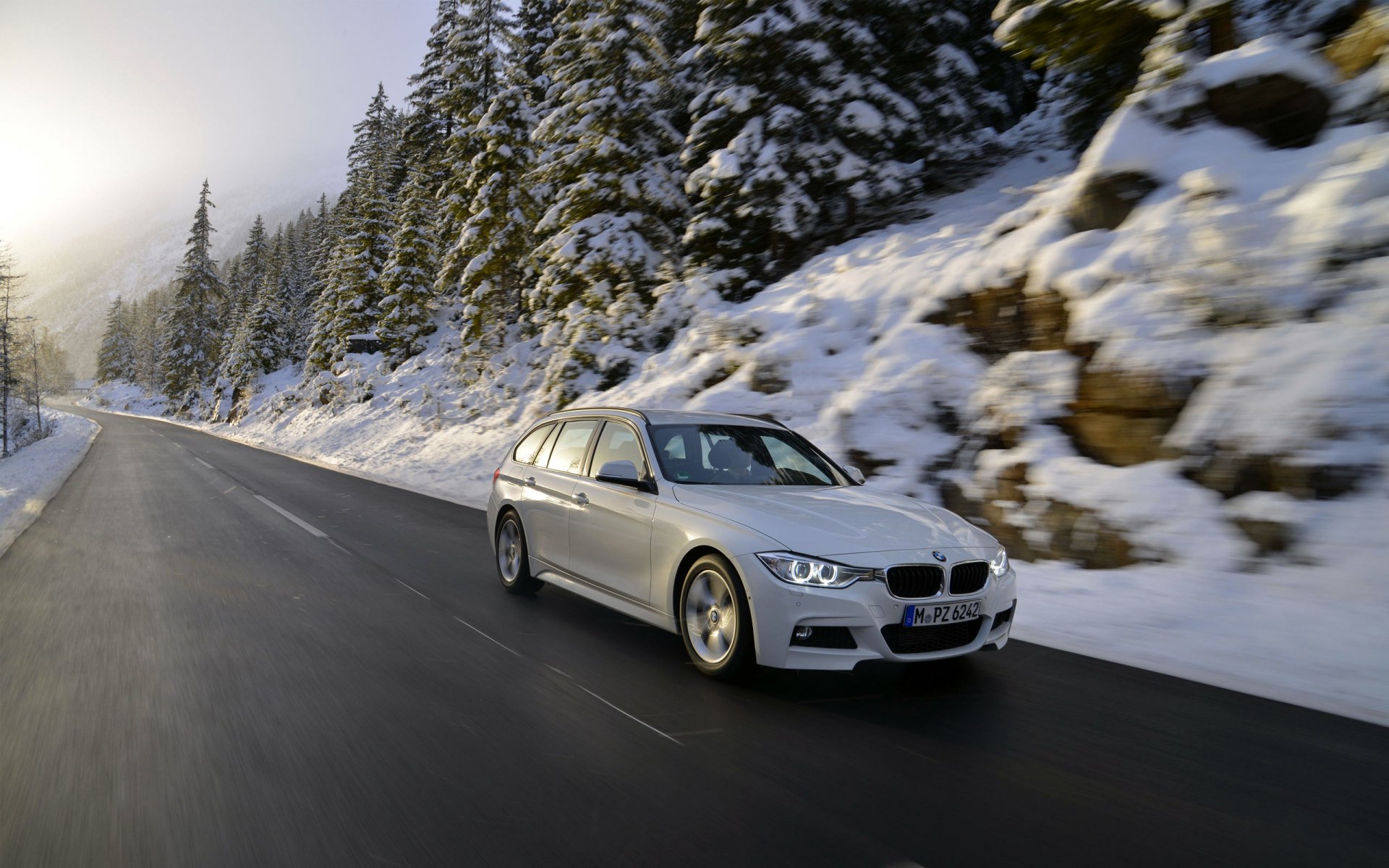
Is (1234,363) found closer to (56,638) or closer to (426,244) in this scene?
(56,638)

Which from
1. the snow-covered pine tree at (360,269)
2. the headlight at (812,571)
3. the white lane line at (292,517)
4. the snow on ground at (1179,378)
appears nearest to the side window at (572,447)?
the headlight at (812,571)

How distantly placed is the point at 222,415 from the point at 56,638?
65241 mm

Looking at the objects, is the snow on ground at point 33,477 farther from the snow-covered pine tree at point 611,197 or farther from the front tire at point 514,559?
the snow-covered pine tree at point 611,197

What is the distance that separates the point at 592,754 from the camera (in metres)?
3.65

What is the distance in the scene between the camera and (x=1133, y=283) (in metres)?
8.16

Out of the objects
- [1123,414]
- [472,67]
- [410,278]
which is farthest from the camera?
[410,278]

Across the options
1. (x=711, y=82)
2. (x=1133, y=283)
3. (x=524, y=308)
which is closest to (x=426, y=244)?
(x=524, y=308)

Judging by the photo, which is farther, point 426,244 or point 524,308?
point 426,244

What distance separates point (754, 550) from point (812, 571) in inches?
13.3

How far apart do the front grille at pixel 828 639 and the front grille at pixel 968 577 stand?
2.02ft

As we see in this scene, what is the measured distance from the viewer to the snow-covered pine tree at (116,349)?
12025 centimetres

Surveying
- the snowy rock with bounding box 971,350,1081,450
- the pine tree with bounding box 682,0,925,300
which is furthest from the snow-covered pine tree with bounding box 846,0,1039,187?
the snowy rock with bounding box 971,350,1081,450

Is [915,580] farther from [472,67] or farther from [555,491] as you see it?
[472,67]

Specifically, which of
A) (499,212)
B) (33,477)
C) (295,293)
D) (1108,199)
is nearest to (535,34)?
(499,212)
